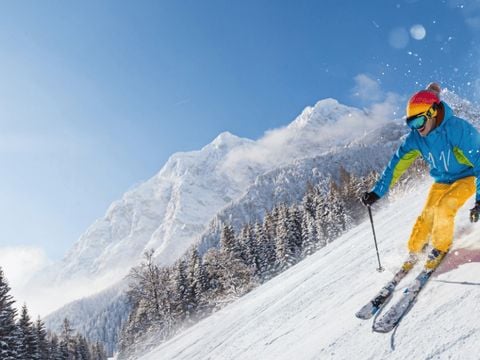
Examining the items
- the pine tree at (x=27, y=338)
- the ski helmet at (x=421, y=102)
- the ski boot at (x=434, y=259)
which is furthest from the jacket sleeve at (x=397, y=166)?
the pine tree at (x=27, y=338)

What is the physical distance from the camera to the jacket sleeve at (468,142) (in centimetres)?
484

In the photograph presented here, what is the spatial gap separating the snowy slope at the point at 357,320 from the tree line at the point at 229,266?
2715 centimetres

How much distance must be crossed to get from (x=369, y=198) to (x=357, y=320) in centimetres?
201

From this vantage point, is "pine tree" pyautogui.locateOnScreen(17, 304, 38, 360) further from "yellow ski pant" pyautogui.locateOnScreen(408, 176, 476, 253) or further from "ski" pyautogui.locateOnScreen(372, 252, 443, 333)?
"ski" pyautogui.locateOnScreen(372, 252, 443, 333)

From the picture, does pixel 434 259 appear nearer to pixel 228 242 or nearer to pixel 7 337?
pixel 7 337

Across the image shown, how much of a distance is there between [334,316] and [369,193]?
1.87 meters

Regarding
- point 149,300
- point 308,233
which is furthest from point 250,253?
point 149,300

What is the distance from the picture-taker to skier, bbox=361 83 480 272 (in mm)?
4871

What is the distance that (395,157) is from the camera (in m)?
6.01

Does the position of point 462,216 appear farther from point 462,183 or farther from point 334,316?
point 334,316

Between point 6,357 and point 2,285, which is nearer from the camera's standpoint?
point 6,357

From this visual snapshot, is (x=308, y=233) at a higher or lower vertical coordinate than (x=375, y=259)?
higher

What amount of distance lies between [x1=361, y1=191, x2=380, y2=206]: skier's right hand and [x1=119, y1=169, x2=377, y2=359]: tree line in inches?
1168

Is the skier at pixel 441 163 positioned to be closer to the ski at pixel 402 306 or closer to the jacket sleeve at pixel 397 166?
the jacket sleeve at pixel 397 166
